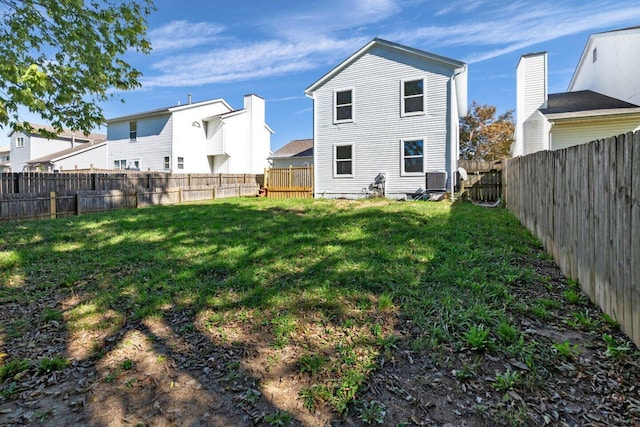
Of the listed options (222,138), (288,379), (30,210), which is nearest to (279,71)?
(222,138)

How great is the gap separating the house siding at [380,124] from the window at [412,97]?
187mm

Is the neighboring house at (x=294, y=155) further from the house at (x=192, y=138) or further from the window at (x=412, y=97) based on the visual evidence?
the window at (x=412, y=97)

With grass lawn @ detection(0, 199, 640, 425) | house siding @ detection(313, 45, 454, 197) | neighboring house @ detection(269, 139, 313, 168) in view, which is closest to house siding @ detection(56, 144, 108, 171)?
→ neighboring house @ detection(269, 139, 313, 168)

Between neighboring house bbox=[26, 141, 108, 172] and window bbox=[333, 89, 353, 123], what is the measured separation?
21327mm

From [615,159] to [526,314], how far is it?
1.39m

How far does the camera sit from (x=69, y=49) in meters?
6.19

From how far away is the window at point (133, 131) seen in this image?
23.3 meters

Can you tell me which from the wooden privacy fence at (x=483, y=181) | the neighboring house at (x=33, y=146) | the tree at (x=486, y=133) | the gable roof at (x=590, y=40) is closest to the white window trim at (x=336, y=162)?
the wooden privacy fence at (x=483, y=181)

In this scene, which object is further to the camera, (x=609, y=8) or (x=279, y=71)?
(x=279, y=71)

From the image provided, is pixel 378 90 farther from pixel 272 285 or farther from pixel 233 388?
pixel 233 388

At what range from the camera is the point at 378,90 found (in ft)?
46.6

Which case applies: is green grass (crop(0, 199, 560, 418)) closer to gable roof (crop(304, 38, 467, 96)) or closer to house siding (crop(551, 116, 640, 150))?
house siding (crop(551, 116, 640, 150))

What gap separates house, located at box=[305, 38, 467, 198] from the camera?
13109 millimetres

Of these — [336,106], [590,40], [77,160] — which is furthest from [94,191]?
[590,40]
